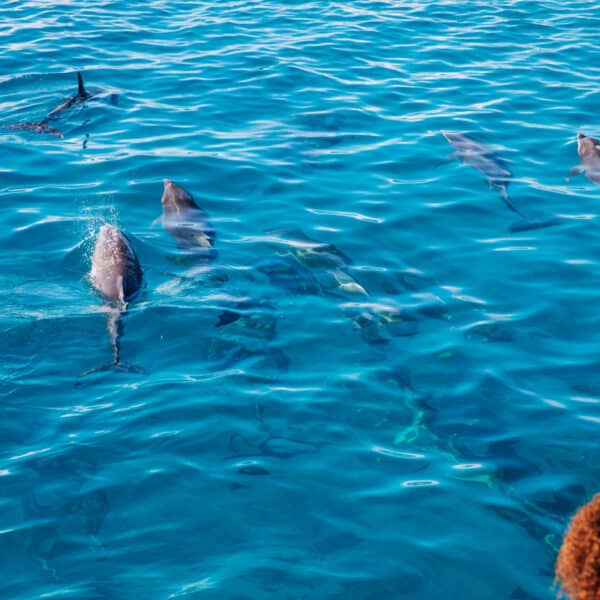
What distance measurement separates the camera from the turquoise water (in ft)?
23.5

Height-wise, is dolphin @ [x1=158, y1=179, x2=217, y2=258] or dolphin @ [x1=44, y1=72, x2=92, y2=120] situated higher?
dolphin @ [x1=44, y1=72, x2=92, y2=120]

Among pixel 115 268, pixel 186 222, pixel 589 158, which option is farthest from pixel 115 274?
pixel 589 158

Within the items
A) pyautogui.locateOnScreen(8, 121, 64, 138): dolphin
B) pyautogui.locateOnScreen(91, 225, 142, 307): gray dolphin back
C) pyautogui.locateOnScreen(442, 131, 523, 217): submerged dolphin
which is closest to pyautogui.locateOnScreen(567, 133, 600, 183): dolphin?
pyautogui.locateOnScreen(442, 131, 523, 217): submerged dolphin

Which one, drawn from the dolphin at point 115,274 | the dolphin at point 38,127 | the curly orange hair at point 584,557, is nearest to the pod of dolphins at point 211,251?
the dolphin at point 115,274

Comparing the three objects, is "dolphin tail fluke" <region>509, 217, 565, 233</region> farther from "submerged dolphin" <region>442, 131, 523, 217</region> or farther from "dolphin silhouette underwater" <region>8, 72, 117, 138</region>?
"dolphin silhouette underwater" <region>8, 72, 117, 138</region>

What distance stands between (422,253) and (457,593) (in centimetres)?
586

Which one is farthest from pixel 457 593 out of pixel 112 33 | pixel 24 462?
pixel 112 33

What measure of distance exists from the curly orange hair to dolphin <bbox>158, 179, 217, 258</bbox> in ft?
27.0

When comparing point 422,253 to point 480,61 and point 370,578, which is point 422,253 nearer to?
point 370,578

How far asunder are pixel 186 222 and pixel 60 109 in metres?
→ 5.50

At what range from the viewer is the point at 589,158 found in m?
14.2

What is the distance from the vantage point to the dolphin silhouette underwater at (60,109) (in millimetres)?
15641

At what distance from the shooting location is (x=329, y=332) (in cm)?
1008

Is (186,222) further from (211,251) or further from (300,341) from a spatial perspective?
(300,341)
